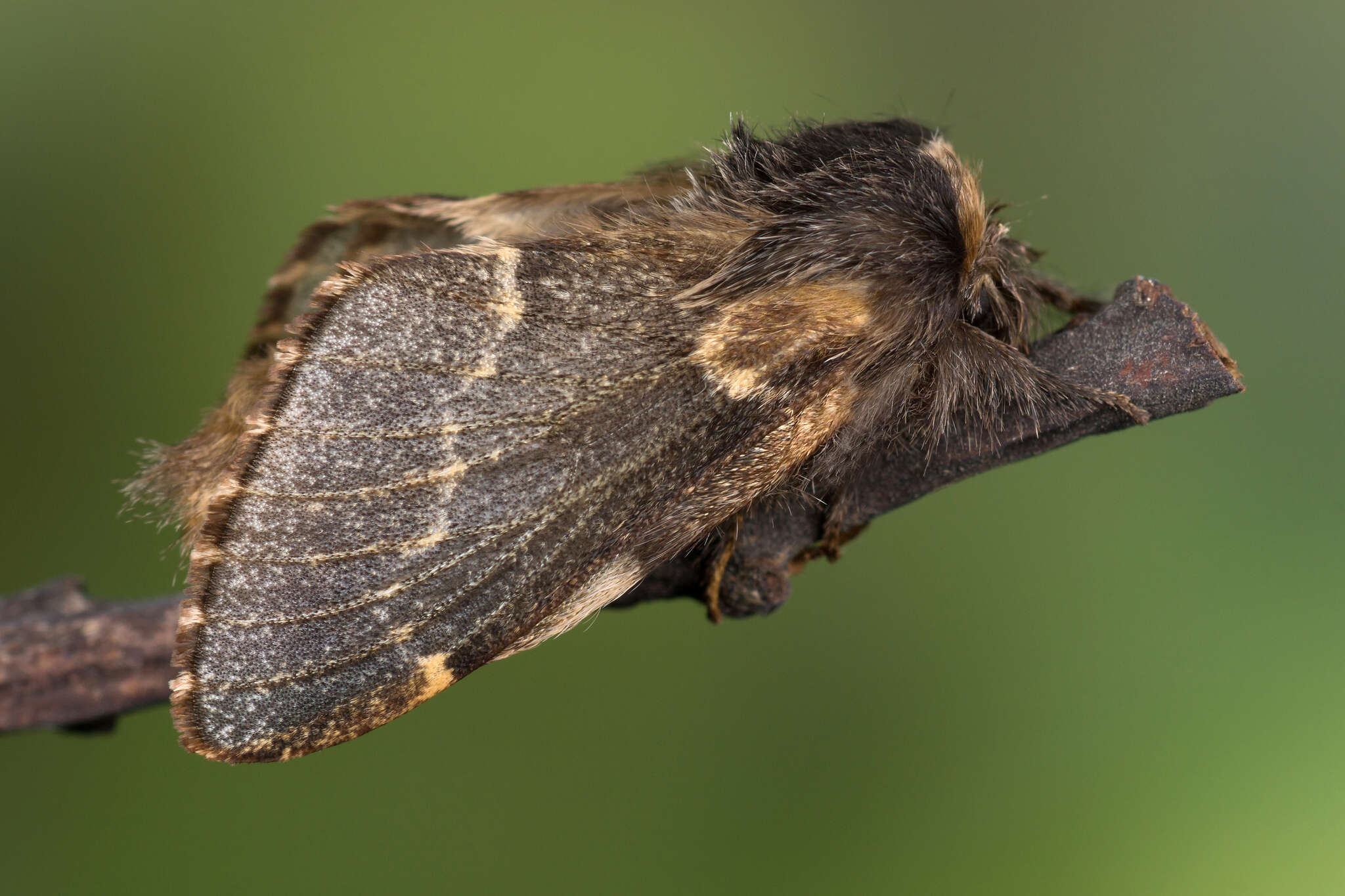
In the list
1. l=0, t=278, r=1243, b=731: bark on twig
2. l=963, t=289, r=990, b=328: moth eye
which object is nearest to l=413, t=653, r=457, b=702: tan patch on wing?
l=0, t=278, r=1243, b=731: bark on twig

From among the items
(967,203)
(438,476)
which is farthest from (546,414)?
(967,203)

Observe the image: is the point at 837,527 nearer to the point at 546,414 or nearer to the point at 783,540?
the point at 783,540

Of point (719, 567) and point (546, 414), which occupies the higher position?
point (546, 414)

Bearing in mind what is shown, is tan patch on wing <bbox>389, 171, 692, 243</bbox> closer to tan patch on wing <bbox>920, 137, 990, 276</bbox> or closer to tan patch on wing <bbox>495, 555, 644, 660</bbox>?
tan patch on wing <bbox>920, 137, 990, 276</bbox>

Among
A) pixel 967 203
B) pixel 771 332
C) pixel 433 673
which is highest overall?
pixel 967 203

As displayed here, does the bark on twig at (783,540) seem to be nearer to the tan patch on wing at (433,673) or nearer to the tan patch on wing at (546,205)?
the tan patch on wing at (433,673)

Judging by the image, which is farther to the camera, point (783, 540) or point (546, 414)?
point (783, 540)
